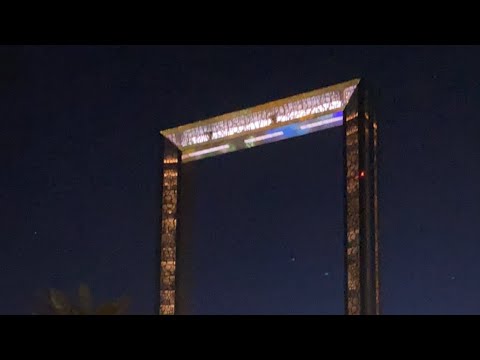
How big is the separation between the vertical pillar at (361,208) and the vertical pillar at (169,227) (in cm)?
256

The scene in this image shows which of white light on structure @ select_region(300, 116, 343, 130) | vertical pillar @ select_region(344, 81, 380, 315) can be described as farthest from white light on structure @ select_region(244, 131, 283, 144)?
vertical pillar @ select_region(344, 81, 380, 315)

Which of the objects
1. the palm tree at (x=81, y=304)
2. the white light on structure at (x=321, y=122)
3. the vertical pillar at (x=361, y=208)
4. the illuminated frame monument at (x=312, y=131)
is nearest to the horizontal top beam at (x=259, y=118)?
the illuminated frame monument at (x=312, y=131)

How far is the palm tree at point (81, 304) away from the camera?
945 centimetres

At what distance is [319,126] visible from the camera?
8688mm

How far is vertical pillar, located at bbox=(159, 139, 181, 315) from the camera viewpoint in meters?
9.33

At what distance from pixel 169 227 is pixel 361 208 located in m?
2.82

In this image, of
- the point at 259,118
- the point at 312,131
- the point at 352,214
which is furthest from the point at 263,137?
the point at 352,214

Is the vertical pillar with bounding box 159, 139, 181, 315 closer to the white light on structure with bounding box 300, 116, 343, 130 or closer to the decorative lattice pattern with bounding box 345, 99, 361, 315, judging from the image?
the white light on structure with bounding box 300, 116, 343, 130

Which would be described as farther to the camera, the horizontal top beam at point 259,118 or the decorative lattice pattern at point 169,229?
the decorative lattice pattern at point 169,229

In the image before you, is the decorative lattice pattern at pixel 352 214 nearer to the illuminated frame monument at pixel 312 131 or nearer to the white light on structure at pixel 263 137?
the illuminated frame monument at pixel 312 131

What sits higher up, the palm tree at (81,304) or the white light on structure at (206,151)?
the white light on structure at (206,151)
